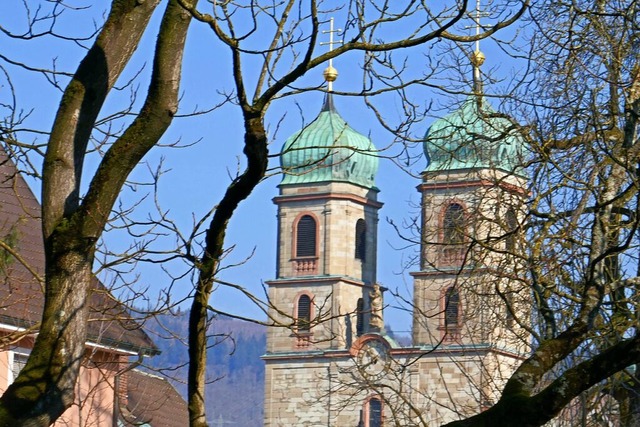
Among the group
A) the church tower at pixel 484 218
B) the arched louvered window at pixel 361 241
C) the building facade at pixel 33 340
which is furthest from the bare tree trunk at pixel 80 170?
the arched louvered window at pixel 361 241

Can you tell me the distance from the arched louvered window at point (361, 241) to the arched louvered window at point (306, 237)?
2042mm

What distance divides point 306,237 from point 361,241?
2.63m

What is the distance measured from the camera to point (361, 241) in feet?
237

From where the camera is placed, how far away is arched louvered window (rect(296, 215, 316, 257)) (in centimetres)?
7200

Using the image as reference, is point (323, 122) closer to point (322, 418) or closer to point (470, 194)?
point (322, 418)

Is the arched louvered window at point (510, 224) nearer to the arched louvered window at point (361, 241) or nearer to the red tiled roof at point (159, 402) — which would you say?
the red tiled roof at point (159, 402)

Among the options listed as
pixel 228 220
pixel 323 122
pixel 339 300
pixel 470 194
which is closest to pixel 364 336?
pixel 339 300

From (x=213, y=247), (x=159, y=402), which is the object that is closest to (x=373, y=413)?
(x=159, y=402)

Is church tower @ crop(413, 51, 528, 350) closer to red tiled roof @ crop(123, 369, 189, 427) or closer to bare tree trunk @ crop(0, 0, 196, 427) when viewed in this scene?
bare tree trunk @ crop(0, 0, 196, 427)

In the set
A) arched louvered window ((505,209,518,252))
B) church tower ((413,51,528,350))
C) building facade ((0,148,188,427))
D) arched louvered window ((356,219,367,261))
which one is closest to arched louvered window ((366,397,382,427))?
arched louvered window ((356,219,367,261))

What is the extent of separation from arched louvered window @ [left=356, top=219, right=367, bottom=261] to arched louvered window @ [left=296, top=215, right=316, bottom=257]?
204cm

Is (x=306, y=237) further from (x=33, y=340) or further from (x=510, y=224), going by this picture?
(x=510, y=224)

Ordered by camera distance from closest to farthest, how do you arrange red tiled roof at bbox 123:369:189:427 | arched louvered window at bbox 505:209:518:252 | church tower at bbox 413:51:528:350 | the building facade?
church tower at bbox 413:51:528:350
arched louvered window at bbox 505:209:518:252
the building facade
red tiled roof at bbox 123:369:189:427

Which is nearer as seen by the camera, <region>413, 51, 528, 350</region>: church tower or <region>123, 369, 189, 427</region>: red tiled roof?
<region>413, 51, 528, 350</region>: church tower
